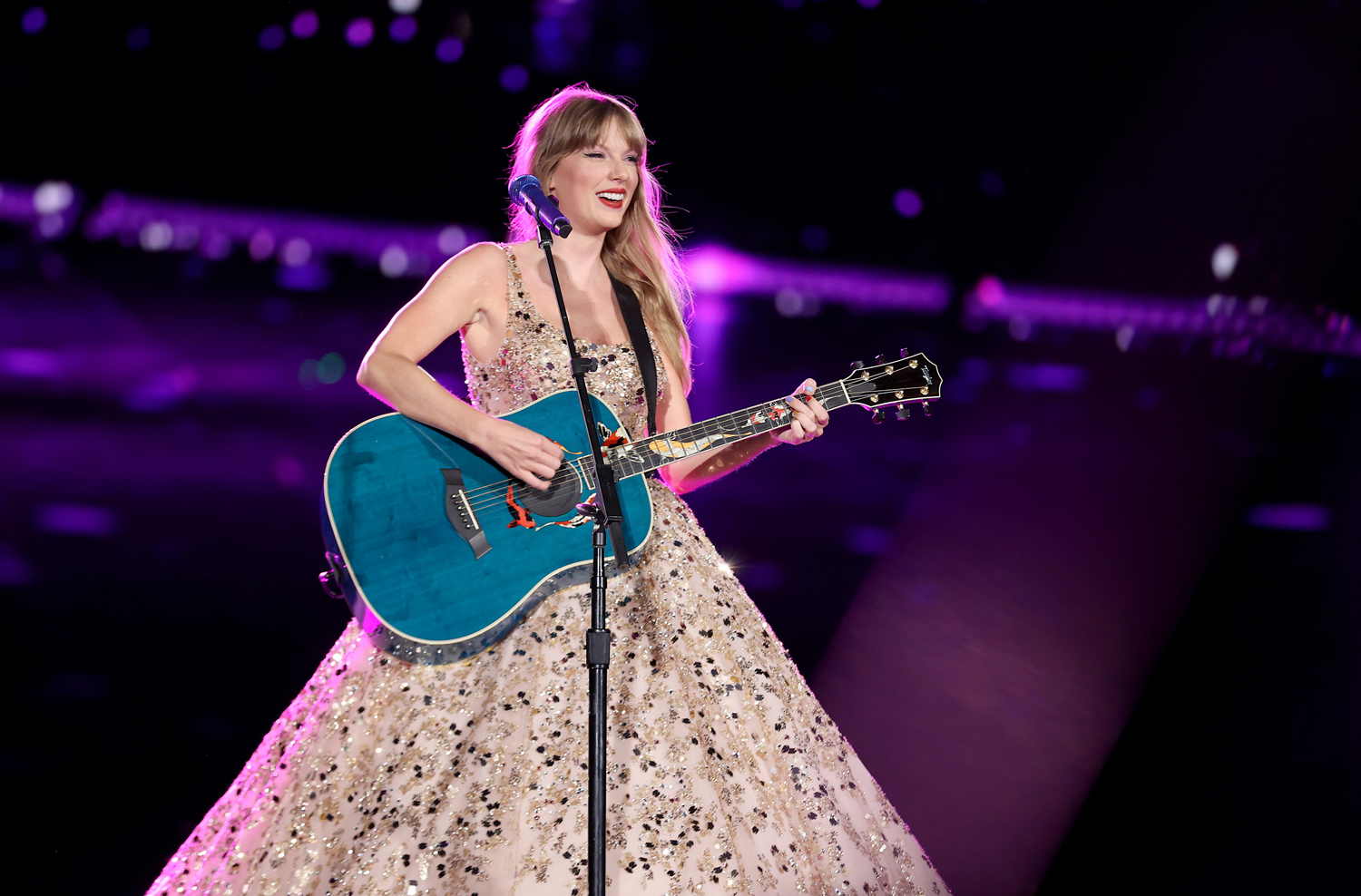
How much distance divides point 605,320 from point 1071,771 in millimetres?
2203

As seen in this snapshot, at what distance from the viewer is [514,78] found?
117 inches

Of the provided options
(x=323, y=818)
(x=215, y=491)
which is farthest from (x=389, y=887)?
(x=215, y=491)

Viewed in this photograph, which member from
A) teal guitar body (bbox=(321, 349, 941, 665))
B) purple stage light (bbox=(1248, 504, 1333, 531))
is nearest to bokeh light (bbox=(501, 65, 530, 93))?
teal guitar body (bbox=(321, 349, 941, 665))

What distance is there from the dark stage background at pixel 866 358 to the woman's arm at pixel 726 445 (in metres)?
0.99

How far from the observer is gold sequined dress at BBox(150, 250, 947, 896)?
1.46 m

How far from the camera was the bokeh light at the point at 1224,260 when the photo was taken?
115 inches

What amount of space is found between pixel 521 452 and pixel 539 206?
462mm

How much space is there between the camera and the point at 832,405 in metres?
2.03

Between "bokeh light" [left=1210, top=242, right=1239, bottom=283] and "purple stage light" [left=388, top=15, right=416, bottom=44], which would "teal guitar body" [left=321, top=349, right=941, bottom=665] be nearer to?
"purple stage light" [left=388, top=15, right=416, bottom=44]

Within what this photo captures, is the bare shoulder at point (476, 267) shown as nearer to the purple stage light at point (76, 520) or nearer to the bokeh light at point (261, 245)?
the bokeh light at point (261, 245)

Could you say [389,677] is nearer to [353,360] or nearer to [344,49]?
[353,360]

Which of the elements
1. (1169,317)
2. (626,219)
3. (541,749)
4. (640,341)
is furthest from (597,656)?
(1169,317)

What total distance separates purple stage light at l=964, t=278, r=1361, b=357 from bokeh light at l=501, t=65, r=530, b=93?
169 cm

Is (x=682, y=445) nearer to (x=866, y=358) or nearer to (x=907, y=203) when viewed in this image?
(x=866, y=358)
